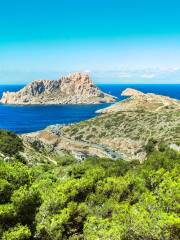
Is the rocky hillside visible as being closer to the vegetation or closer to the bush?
the bush

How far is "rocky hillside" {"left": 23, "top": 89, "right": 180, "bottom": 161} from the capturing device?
343ft

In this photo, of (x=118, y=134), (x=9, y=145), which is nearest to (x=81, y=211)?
(x=9, y=145)

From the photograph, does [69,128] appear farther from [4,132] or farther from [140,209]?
[140,209]

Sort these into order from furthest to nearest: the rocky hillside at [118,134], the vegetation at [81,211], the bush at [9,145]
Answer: the rocky hillside at [118,134] → the bush at [9,145] → the vegetation at [81,211]

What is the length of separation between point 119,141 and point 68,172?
279ft

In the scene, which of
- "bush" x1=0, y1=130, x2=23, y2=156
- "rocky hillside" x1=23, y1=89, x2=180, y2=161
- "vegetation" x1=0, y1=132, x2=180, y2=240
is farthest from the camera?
"rocky hillside" x1=23, y1=89, x2=180, y2=161

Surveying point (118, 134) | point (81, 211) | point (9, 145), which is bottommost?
point (118, 134)

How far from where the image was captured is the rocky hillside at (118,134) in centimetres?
10469

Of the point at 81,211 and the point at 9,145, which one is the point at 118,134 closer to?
the point at 9,145

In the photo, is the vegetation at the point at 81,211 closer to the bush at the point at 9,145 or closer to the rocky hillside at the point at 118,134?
the bush at the point at 9,145

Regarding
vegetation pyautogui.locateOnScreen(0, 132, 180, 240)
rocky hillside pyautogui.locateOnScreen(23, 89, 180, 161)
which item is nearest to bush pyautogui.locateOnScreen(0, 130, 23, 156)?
rocky hillside pyautogui.locateOnScreen(23, 89, 180, 161)

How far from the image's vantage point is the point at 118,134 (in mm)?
140250

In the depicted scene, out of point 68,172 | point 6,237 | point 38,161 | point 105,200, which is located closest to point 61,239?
point 6,237

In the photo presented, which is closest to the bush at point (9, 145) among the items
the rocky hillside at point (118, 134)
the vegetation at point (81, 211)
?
the rocky hillside at point (118, 134)
